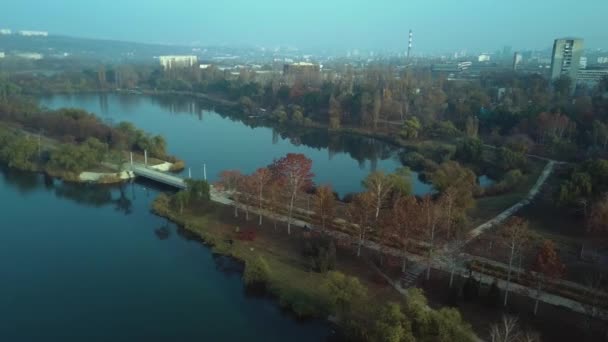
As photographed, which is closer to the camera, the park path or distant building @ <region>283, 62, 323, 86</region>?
the park path

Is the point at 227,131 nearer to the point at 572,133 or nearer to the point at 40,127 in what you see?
the point at 40,127

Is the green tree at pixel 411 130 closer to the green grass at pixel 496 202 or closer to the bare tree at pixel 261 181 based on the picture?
the green grass at pixel 496 202

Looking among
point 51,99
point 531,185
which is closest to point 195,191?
point 531,185

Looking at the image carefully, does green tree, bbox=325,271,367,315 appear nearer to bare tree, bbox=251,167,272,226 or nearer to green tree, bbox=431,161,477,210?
A: bare tree, bbox=251,167,272,226

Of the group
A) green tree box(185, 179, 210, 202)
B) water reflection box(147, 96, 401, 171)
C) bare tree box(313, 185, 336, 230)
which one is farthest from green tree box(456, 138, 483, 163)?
green tree box(185, 179, 210, 202)

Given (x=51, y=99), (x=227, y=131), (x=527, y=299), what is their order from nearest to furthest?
(x=527, y=299)
(x=227, y=131)
(x=51, y=99)

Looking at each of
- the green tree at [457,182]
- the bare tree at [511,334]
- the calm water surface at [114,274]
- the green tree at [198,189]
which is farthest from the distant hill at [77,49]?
the bare tree at [511,334]
